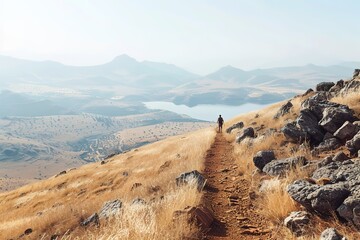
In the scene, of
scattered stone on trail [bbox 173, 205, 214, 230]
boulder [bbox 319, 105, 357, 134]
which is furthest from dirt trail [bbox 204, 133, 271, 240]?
boulder [bbox 319, 105, 357, 134]

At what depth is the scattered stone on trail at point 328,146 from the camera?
13141mm

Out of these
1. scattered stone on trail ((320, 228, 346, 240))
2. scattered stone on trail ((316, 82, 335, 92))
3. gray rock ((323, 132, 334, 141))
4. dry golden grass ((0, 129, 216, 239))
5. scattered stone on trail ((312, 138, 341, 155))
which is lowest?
dry golden grass ((0, 129, 216, 239))

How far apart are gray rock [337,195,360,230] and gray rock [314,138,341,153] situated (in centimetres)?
640

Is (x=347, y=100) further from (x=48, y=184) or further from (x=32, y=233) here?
(x=48, y=184)

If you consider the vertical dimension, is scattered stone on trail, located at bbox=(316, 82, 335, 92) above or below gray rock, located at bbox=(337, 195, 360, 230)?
above

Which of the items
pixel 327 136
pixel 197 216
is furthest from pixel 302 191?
pixel 327 136

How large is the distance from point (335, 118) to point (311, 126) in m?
1.22

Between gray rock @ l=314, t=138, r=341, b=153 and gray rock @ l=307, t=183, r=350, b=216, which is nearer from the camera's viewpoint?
gray rock @ l=307, t=183, r=350, b=216

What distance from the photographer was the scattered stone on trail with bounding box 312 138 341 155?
43.1ft

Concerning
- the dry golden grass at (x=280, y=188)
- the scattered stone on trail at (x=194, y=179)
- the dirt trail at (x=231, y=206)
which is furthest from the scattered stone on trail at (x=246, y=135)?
the scattered stone on trail at (x=194, y=179)

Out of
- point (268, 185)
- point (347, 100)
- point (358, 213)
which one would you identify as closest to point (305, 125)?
point (347, 100)

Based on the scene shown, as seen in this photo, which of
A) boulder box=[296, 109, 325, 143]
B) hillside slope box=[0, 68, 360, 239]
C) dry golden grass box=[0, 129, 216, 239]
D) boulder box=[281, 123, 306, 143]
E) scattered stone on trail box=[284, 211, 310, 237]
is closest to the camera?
scattered stone on trail box=[284, 211, 310, 237]

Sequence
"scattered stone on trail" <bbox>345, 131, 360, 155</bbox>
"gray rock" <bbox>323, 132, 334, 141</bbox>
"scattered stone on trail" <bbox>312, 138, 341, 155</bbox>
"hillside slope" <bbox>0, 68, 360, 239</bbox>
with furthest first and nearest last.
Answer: "gray rock" <bbox>323, 132, 334, 141</bbox> → "scattered stone on trail" <bbox>312, 138, 341, 155</bbox> → "scattered stone on trail" <bbox>345, 131, 360, 155</bbox> → "hillside slope" <bbox>0, 68, 360, 239</bbox>

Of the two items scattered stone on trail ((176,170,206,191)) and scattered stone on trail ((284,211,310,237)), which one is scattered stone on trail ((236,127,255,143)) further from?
scattered stone on trail ((284,211,310,237))
